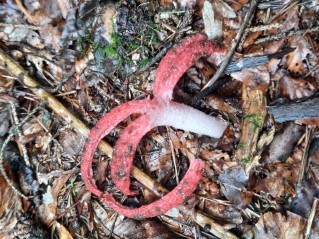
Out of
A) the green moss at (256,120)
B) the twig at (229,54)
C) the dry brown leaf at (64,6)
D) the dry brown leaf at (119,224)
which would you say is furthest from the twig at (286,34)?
the dry brown leaf at (119,224)

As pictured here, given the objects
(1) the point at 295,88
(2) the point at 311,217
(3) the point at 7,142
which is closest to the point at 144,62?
(1) the point at 295,88

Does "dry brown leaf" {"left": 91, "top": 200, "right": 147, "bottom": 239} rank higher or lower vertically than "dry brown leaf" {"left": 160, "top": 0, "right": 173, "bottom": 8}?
lower

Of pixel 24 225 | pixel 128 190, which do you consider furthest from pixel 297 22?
pixel 24 225

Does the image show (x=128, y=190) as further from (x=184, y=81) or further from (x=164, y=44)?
(x=164, y=44)

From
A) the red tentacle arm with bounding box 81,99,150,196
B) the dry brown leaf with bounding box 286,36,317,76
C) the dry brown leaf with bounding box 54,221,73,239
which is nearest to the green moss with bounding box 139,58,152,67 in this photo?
the red tentacle arm with bounding box 81,99,150,196

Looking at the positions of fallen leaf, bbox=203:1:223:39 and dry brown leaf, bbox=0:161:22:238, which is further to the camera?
dry brown leaf, bbox=0:161:22:238

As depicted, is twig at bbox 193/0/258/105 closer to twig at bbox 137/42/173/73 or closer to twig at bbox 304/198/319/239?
twig at bbox 137/42/173/73
